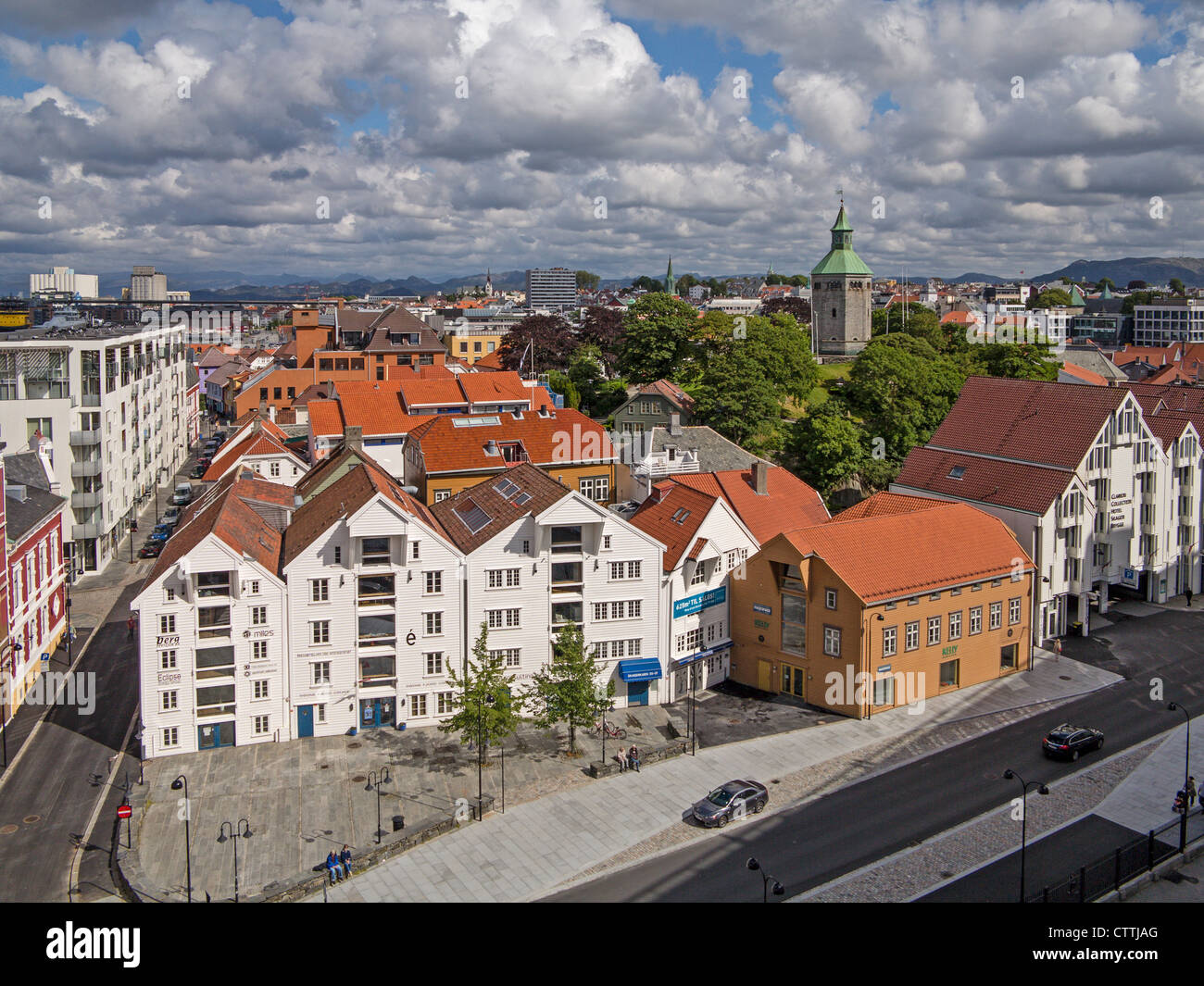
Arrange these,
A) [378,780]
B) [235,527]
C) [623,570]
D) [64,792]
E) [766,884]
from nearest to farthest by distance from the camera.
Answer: [766,884] < [64,792] < [378,780] < [235,527] < [623,570]

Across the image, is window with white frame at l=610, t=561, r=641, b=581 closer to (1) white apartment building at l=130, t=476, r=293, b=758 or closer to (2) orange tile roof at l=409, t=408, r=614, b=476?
(1) white apartment building at l=130, t=476, r=293, b=758

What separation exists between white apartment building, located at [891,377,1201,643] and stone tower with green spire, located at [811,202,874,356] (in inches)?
3521

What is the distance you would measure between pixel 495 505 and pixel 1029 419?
3539 cm

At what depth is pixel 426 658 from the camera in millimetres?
49688

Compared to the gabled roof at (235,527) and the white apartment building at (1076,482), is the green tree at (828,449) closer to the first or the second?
the white apartment building at (1076,482)

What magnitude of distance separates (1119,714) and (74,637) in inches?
2219

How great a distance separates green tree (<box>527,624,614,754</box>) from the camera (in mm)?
45750

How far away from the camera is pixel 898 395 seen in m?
90.1

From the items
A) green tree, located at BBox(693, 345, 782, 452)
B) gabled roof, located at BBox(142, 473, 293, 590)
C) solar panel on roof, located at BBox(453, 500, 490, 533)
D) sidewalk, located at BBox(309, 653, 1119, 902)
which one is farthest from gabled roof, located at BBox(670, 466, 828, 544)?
gabled roof, located at BBox(142, 473, 293, 590)

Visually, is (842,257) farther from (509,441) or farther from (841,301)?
(509,441)

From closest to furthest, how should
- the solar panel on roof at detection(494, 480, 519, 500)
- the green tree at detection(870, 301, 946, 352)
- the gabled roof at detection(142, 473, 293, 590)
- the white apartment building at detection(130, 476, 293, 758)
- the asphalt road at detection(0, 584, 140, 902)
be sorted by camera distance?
the asphalt road at detection(0, 584, 140, 902)
the white apartment building at detection(130, 476, 293, 758)
the gabled roof at detection(142, 473, 293, 590)
the solar panel on roof at detection(494, 480, 519, 500)
the green tree at detection(870, 301, 946, 352)

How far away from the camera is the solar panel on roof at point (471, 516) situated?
52.7 metres

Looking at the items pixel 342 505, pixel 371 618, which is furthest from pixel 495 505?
pixel 371 618

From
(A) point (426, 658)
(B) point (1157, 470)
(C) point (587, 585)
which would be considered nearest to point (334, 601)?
(A) point (426, 658)
